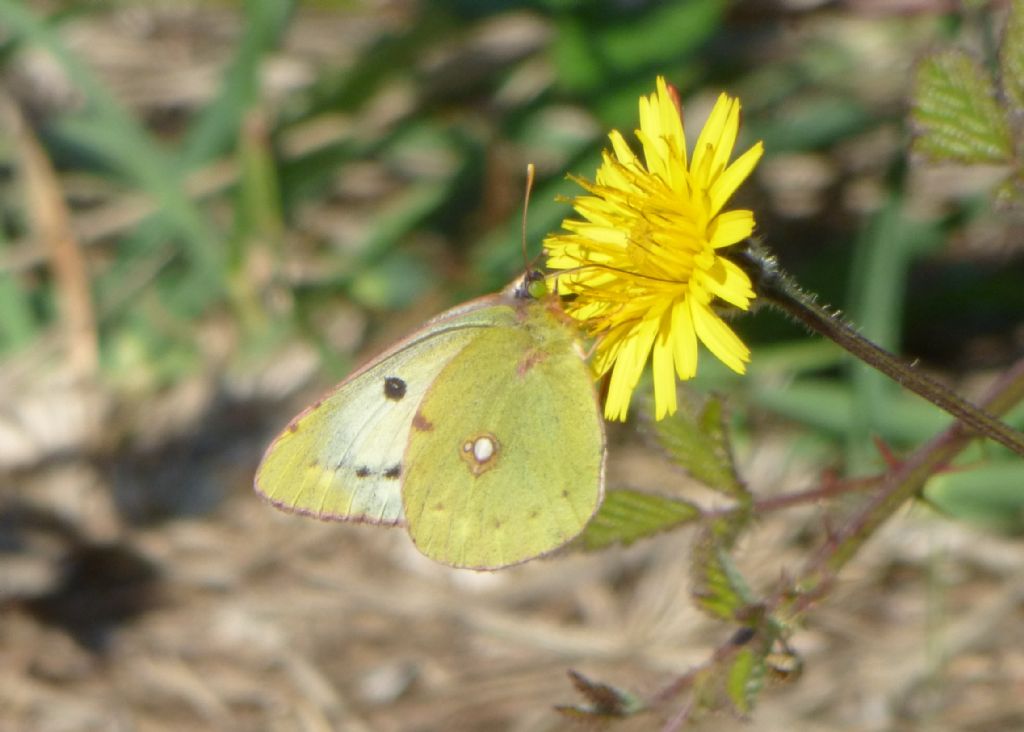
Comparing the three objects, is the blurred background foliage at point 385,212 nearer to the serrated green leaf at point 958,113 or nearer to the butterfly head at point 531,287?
the butterfly head at point 531,287

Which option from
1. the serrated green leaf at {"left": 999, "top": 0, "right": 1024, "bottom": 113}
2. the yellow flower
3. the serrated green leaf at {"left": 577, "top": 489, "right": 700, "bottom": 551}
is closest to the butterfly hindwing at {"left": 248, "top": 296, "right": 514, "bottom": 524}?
the yellow flower

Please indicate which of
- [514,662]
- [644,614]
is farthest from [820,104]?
[514,662]

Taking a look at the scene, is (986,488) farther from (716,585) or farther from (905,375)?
(905,375)

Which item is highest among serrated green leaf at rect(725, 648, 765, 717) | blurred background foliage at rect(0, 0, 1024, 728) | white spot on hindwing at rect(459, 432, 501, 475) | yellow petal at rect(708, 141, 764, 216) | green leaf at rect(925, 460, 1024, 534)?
blurred background foliage at rect(0, 0, 1024, 728)

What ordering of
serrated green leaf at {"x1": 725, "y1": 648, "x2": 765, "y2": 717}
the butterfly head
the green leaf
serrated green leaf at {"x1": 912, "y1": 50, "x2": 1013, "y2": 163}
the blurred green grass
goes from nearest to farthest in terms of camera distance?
serrated green leaf at {"x1": 725, "y1": 648, "x2": 765, "y2": 717}
serrated green leaf at {"x1": 912, "y1": 50, "x2": 1013, "y2": 163}
the butterfly head
the green leaf
the blurred green grass

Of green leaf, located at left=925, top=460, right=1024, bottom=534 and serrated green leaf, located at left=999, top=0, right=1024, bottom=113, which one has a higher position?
green leaf, located at left=925, top=460, right=1024, bottom=534

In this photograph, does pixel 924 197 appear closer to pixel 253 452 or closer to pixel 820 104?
pixel 820 104

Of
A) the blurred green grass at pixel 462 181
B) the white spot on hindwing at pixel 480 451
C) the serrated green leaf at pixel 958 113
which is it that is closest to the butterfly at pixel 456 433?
the white spot on hindwing at pixel 480 451

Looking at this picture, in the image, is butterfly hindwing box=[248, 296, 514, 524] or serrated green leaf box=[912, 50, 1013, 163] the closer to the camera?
serrated green leaf box=[912, 50, 1013, 163]

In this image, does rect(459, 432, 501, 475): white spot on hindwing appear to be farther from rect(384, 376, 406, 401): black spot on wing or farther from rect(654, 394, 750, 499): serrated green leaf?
rect(654, 394, 750, 499): serrated green leaf
